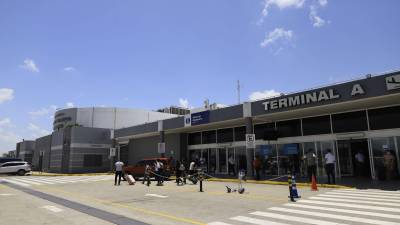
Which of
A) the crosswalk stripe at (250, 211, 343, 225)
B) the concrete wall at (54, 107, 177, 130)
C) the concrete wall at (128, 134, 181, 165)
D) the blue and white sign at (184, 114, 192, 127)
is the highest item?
the concrete wall at (54, 107, 177, 130)

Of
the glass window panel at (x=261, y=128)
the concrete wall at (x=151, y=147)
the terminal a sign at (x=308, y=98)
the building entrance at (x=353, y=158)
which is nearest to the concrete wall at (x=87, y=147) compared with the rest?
the concrete wall at (x=151, y=147)

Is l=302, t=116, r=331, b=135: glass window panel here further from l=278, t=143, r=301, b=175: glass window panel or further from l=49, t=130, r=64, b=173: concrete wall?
l=49, t=130, r=64, b=173: concrete wall

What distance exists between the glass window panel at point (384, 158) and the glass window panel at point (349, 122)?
1235mm

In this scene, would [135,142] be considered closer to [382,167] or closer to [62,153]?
[62,153]

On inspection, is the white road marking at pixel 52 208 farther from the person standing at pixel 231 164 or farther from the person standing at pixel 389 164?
the person standing at pixel 231 164

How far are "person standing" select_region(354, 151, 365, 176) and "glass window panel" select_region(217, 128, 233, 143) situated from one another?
10.8 metres

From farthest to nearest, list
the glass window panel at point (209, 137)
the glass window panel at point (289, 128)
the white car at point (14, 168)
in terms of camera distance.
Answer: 1. the white car at point (14, 168)
2. the glass window panel at point (209, 137)
3. the glass window panel at point (289, 128)

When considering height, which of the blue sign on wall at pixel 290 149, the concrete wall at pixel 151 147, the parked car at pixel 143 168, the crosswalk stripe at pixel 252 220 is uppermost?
the concrete wall at pixel 151 147

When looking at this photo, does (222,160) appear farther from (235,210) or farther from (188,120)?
(235,210)

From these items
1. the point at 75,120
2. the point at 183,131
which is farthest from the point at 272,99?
the point at 75,120

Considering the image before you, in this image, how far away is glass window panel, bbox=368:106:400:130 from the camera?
1925 cm

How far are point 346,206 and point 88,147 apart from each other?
1502 inches

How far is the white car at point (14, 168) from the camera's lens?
3869 cm

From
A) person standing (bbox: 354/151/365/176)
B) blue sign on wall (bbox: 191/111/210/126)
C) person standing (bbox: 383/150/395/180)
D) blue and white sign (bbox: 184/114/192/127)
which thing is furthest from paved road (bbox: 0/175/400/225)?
blue and white sign (bbox: 184/114/192/127)
